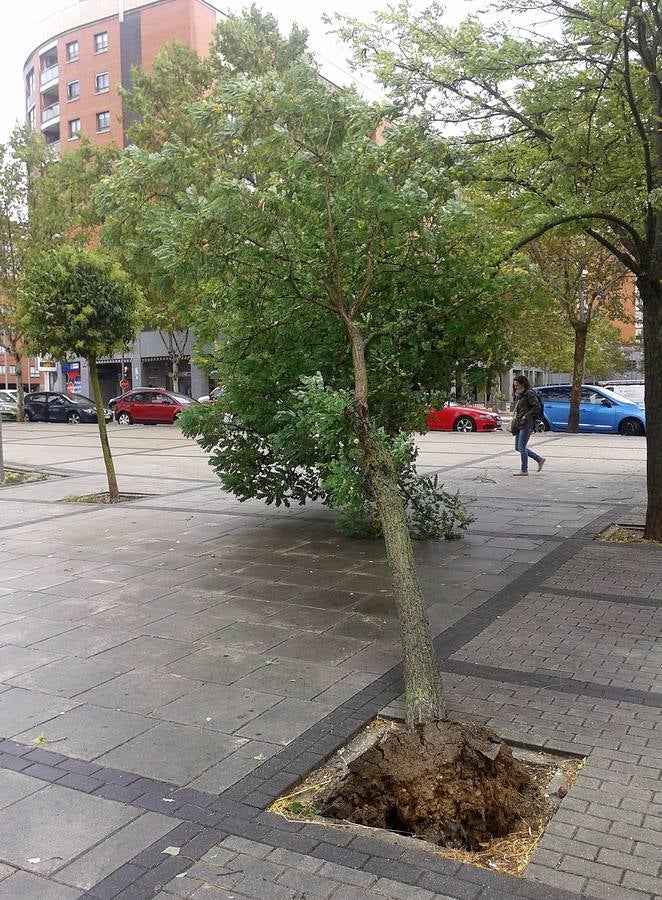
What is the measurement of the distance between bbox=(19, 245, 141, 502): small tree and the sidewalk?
3.25 m

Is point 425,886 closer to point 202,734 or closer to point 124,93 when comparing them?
point 202,734

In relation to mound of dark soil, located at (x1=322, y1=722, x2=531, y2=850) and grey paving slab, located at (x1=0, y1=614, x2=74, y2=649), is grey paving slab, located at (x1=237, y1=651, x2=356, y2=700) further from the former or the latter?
grey paving slab, located at (x1=0, y1=614, x2=74, y2=649)

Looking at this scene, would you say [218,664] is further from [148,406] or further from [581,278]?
[148,406]

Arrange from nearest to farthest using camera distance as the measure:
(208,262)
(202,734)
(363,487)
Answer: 1. (202,734)
2. (363,487)
3. (208,262)

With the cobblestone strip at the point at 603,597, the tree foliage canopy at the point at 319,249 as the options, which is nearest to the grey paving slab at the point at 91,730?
the tree foliage canopy at the point at 319,249

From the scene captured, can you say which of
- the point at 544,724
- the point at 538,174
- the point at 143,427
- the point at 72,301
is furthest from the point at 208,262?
the point at 143,427

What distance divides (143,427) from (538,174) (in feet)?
82.7

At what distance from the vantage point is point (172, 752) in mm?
3867

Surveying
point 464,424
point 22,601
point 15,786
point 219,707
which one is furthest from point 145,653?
point 464,424

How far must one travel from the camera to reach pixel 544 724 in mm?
4121

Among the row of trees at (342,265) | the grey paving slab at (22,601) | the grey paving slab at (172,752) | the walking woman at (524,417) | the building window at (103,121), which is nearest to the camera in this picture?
the grey paving slab at (172,752)

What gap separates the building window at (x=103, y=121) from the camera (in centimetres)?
4751

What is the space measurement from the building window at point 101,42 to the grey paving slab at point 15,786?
51472mm

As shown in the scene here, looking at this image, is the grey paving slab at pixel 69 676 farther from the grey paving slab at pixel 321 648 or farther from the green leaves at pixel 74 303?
the green leaves at pixel 74 303
